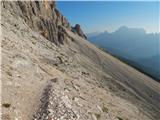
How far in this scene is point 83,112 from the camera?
27.6 metres

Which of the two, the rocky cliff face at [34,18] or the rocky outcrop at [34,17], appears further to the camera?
the rocky cliff face at [34,18]

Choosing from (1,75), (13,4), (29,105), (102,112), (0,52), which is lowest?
(102,112)

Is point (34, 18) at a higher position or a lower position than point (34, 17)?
lower

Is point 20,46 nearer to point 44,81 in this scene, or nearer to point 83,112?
point 44,81

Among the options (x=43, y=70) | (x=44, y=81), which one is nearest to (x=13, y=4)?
(x=43, y=70)

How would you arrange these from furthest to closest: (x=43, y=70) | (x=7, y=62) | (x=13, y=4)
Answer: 1. (x=13, y=4)
2. (x=43, y=70)
3. (x=7, y=62)

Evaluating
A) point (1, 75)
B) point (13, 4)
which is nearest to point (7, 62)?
point (1, 75)

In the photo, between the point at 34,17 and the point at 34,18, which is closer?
the point at 34,18

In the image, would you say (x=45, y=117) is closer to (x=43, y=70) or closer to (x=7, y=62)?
(x=7, y=62)

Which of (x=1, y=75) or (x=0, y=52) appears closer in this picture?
(x=1, y=75)

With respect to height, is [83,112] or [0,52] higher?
[0,52]

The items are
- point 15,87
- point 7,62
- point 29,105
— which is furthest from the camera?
point 7,62

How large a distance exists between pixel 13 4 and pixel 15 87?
43.5m

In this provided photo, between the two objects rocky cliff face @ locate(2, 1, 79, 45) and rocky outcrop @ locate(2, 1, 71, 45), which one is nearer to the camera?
rocky outcrop @ locate(2, 1, 71, 45)
